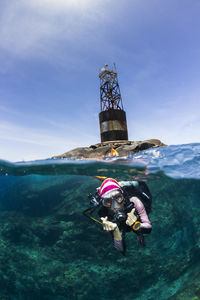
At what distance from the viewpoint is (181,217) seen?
9.45m

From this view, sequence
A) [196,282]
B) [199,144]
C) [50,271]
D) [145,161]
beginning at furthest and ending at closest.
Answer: [199,144]
[145,161]
[50,271]
[196,282]

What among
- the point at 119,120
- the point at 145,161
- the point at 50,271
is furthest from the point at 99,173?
the point at 119,120

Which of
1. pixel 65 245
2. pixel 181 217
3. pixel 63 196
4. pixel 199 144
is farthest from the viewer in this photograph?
pixel 63 196

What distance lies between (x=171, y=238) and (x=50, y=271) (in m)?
5.98

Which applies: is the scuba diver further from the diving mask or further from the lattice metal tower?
the lattice metal tower

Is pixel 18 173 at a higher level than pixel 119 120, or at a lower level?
lower

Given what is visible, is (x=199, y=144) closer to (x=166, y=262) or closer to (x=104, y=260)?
(x=166, y=262)

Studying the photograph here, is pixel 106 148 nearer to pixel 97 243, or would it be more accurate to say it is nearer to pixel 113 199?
pixel 97 243

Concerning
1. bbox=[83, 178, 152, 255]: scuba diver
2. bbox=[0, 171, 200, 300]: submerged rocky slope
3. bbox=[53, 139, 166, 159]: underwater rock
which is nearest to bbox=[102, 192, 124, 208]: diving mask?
bbox=[83, 178, 152, 255]: scuba diver

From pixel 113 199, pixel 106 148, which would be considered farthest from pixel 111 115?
pixel 113 199

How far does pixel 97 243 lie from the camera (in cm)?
844

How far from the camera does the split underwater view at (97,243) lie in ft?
21.5

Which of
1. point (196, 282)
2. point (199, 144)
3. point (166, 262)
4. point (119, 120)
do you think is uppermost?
point (119, 120)

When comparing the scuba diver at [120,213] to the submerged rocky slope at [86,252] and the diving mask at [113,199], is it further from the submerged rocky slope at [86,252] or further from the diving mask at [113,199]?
the submerged rocky slope at [86,252]
